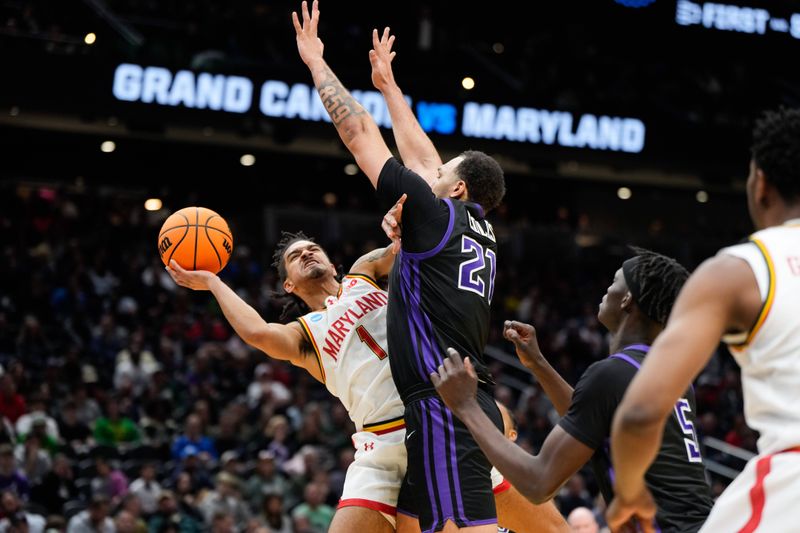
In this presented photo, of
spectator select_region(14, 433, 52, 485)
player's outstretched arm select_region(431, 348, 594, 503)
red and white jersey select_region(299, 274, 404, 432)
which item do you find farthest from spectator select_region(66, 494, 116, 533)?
player's outstretched arm select_region(431, 348, 594, 503)

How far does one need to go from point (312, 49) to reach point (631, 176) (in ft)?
68.4

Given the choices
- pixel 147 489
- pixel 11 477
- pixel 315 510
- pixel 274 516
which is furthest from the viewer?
pixel 315 510

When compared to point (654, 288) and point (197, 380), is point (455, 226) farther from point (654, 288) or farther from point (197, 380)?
point (197, 380)

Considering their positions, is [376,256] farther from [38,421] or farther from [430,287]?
[38,421]

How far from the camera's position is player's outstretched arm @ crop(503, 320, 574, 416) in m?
4.86

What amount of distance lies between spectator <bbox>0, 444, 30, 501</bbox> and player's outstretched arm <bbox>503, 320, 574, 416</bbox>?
8.78 m

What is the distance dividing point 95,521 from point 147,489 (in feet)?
3.65

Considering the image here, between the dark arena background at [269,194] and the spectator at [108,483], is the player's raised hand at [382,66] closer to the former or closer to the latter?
the dark arena background at [269,194]

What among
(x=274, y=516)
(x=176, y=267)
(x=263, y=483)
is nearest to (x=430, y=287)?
(x=176, y=267)

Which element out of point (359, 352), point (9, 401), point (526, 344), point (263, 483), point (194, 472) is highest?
point (526, 344)

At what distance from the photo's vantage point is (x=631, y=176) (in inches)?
1000

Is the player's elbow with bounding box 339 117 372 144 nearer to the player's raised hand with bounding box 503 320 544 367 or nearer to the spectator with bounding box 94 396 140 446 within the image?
the player's raised hand with bounding box 503 320 544 367

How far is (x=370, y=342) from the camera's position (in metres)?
5.60

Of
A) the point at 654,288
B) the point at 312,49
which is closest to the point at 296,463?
the point at 312,49
